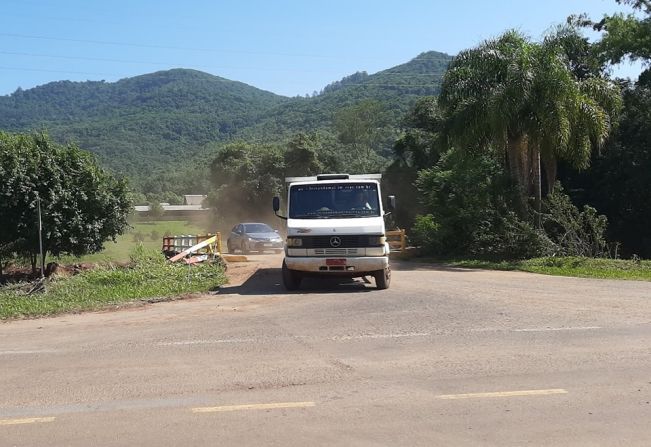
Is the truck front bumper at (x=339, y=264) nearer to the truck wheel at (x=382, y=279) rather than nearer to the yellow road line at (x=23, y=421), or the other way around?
the truck wheel at (x=382, y=279)

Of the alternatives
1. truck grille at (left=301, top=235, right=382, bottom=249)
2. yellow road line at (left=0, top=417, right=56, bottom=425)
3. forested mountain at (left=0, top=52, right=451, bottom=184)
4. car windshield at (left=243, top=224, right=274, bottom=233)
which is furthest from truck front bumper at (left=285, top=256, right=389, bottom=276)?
forested mountain at (left=0, top=52, right=451, bottom=184)

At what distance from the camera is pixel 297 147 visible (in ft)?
182

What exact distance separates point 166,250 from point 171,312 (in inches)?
471

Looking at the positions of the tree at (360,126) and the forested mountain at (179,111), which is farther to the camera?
the forested mountain at (179,111)

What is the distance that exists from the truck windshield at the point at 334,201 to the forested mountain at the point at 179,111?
64.7 meters

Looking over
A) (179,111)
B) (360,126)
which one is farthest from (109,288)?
(179,111)

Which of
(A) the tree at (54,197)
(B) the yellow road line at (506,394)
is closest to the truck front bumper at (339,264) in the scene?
(B) the yellow road line at (506,394)

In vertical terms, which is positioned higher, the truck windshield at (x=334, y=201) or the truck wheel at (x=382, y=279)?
the truck windshield at (x=334, y=201)

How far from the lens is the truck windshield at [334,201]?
14.5 metres

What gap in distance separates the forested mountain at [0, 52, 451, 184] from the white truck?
64.7m

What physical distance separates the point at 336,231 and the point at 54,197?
1114 cm

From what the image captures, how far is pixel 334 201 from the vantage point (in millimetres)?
14656

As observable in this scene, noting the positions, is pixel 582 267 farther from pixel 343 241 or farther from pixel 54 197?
pixel 54 197

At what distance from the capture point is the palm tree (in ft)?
71.1
